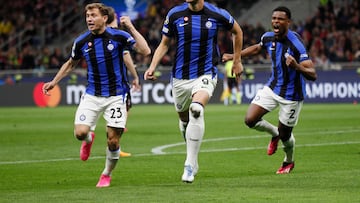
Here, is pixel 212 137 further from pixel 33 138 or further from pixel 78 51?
pixel 78 51

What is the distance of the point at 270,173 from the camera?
13031 millimetres

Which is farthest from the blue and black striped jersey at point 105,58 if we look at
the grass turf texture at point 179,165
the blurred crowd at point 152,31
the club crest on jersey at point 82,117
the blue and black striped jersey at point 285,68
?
the blurred crowd at point 152,31

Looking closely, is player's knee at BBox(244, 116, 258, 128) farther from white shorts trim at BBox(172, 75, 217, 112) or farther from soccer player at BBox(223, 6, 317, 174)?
white shorts trim at BBox(172, 75, 217, 112)

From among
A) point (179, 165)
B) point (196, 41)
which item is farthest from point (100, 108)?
point (179, 165)

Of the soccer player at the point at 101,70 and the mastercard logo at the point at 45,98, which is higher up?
the soccer player at the point at 101,70

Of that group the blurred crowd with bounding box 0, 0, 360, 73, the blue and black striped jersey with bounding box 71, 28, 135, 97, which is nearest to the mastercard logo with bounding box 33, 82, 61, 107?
the blurred crowd with bounding box 0, 0, 360, 73

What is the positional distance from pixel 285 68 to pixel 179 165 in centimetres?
247

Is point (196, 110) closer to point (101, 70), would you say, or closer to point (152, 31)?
point (101, 70)

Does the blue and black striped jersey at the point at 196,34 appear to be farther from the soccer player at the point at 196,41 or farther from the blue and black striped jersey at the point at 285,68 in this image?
the blue and black striped jersey at the point at 285,68

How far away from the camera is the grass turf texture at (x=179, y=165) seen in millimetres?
10359

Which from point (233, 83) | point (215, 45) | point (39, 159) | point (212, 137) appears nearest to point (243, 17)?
point (233, 83)

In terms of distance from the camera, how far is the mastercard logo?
125 feet

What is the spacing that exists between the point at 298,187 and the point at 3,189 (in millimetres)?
3517

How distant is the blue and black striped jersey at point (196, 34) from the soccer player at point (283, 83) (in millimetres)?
1093
